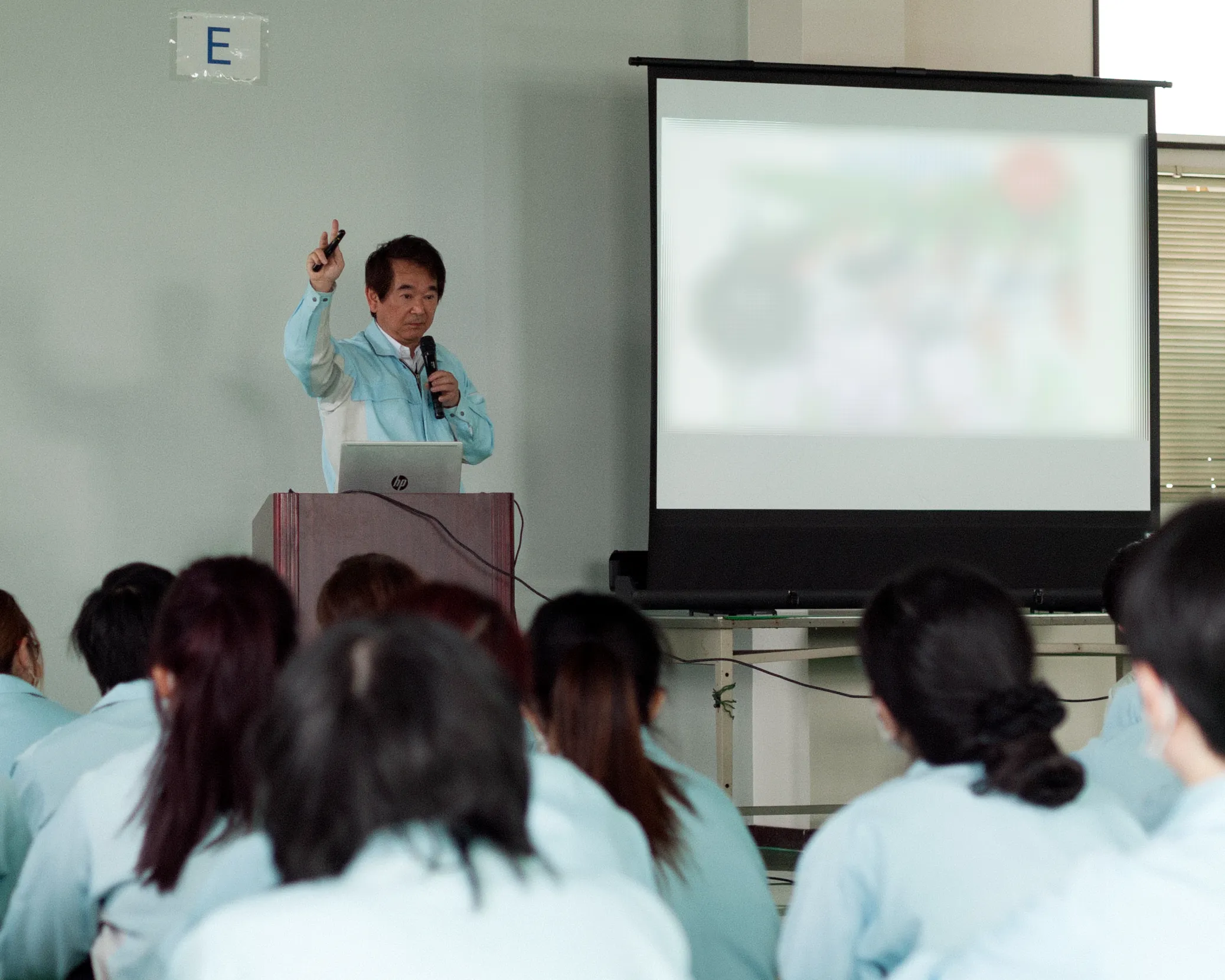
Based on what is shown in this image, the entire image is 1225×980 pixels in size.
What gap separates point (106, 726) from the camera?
181 centimetres

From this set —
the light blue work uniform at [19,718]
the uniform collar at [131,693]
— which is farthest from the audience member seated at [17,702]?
the uniform collar at [131,693]

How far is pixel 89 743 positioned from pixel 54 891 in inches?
13.6

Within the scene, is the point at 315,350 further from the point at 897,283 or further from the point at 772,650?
the point at 897,283

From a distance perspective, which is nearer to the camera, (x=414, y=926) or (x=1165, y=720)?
(x=414, y=926)

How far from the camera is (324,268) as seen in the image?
10.8 ft

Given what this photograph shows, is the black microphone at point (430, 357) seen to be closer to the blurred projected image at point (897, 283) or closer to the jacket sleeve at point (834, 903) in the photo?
the blurred projected image at point (897, 283)

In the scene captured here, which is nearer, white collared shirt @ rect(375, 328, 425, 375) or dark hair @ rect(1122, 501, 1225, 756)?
dark hair @ rect(1122, 501, 1225, 756)

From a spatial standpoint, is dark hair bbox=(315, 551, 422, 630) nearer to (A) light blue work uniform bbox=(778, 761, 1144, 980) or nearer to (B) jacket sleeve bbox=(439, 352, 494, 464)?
(A) light blue work uniform bbox=(778, 761, 1144, 980)

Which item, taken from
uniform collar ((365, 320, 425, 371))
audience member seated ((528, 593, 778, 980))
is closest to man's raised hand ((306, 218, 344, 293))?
uniform collar ((365, 320, 425, 371))

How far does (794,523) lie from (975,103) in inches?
59.3

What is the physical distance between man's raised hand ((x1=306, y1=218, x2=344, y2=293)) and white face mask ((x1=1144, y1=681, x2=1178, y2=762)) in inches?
102

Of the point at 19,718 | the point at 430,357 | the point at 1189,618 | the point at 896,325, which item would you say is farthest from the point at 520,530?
the point at 1189,618

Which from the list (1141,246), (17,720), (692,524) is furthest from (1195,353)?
(17,720)

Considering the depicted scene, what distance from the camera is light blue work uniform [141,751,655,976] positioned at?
104 cm
